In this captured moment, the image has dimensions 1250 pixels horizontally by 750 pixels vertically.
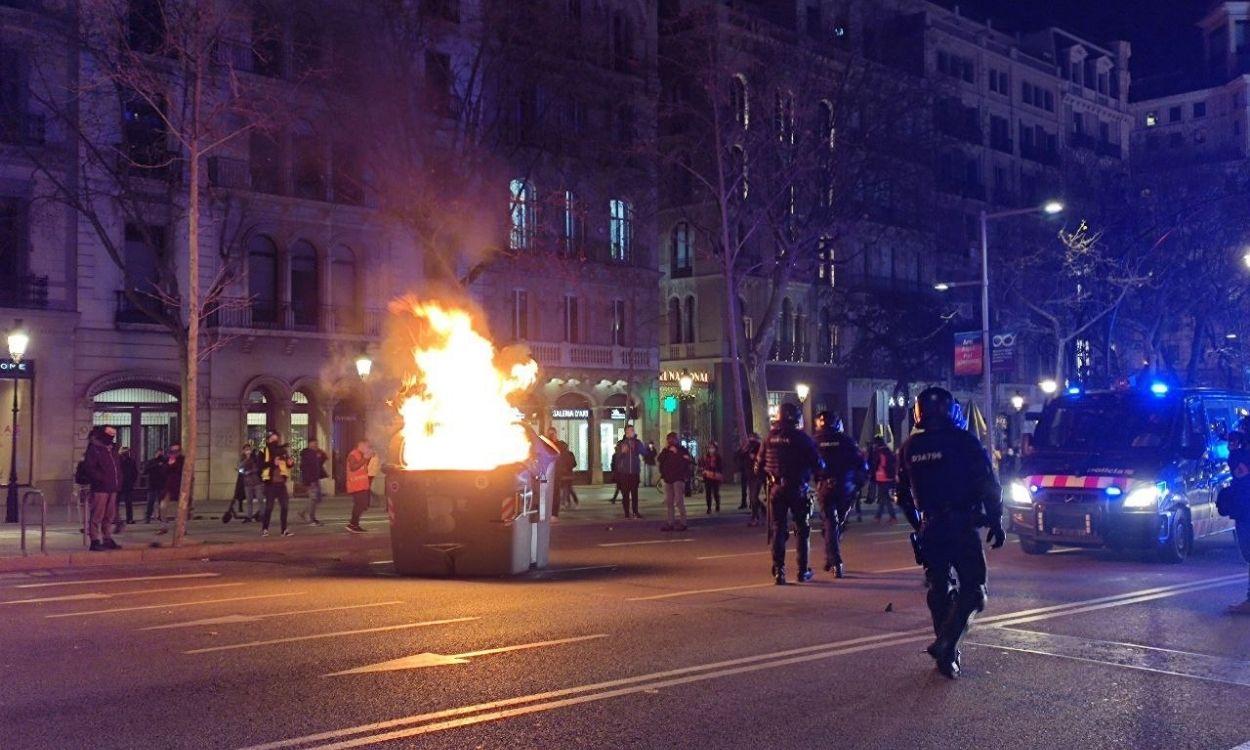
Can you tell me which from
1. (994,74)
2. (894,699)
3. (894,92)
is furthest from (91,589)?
(994,74)

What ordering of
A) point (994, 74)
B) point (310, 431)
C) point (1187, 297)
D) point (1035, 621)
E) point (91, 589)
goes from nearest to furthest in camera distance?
point (1035, 621) → point (91, 589) → point (310, 431) → point (1187, 297) → point (994, 74)

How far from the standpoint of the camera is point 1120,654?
29.7 ft

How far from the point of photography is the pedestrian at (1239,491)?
11940 mm

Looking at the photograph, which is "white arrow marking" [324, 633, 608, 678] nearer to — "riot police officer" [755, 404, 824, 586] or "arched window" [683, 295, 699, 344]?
"riot police officer" [755, 404, 824, 586]

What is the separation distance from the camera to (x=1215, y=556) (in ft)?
54.7

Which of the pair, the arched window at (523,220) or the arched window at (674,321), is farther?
the arched window at (674,321)

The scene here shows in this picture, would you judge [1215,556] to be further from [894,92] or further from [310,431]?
[310,431]

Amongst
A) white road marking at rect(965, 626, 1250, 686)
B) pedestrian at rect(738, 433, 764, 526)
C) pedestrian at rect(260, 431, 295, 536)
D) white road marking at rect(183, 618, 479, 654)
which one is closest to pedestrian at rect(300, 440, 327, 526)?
pedestrian at rect(260, 431, 295, 536)

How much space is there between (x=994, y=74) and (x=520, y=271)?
3402 centimetres

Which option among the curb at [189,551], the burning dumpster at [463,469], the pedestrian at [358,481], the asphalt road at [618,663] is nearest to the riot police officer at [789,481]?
the asphalt road at [618,663]

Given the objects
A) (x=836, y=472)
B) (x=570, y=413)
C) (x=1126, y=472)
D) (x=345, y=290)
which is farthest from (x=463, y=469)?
(x=570, y=413)

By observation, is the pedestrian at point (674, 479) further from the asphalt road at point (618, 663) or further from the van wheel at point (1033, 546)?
the asphalt road at point (618, 663)

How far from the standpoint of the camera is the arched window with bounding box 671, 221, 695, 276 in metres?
48.3

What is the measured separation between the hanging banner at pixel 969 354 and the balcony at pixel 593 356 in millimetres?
11701
